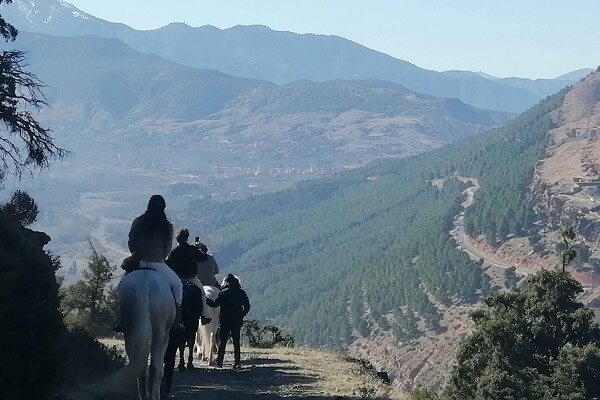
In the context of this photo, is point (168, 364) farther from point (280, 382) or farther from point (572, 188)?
point (572, 188)

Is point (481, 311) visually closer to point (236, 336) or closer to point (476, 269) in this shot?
point (236, 336)

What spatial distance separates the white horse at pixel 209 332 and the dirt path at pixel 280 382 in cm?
37

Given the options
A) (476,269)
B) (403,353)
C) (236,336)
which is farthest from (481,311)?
(476,269)

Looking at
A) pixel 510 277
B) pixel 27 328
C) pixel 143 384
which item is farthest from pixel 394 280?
pixel 27 328

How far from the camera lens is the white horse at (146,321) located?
862 cm

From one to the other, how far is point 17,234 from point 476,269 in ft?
407

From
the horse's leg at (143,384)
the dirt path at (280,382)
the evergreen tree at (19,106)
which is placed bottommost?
the dirt path at (280,382)

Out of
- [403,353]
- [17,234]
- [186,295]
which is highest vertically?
[17,234]

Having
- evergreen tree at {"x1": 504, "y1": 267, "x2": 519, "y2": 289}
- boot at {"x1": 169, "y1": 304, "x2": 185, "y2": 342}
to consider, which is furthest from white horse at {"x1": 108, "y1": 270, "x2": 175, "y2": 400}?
evergreen tree at {"x1": 504, "y1": 267, "x2": 519, "y2": 289}

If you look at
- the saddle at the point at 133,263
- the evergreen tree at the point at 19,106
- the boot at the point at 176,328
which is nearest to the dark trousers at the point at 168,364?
the boot at the point at 176,328

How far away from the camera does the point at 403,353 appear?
347ft

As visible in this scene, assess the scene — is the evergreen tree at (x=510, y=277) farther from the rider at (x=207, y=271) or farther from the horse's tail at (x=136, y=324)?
the horse's tail at (x=136, y=324)

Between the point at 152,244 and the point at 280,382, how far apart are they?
17.2 ft

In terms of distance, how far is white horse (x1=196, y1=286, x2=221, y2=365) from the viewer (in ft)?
47.5
